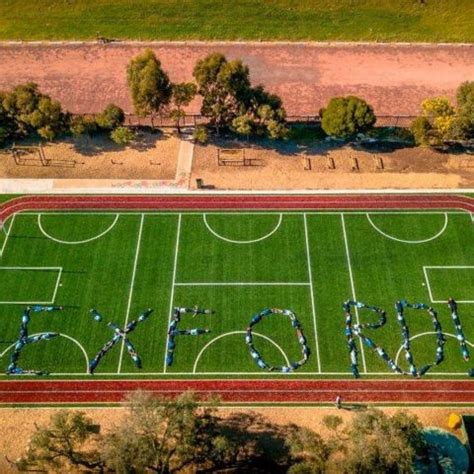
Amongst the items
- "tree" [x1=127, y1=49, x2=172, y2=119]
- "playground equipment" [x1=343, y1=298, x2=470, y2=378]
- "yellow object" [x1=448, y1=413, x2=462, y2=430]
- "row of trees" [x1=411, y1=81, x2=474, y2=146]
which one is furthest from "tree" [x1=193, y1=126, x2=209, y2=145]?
"yellow object" [x1=448, y1=413, x2=462, y2=430]

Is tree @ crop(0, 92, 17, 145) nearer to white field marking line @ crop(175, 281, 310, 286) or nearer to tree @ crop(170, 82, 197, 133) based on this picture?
tree @ crop(170, 82, 197, 133)

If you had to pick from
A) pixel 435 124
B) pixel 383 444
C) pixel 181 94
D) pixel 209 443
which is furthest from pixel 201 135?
pixel 383 444

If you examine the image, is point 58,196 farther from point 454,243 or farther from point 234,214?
point 454,243

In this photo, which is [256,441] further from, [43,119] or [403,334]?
[43,119]

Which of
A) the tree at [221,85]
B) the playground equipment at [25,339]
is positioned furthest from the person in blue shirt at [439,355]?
the playground equipment at [25,339]

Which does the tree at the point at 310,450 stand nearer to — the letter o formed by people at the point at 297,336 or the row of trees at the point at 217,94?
the letter o formed by people at the point at 297,336
